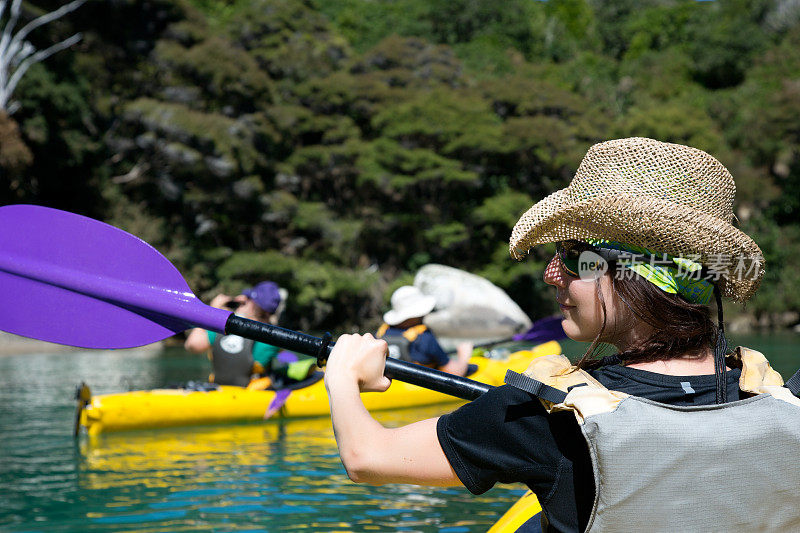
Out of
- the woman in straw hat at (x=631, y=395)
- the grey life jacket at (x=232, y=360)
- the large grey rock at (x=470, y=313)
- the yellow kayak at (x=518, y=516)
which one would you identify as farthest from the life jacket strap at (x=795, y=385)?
the large grey rock at (x=470, y=313)

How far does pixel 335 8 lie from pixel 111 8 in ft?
57.9

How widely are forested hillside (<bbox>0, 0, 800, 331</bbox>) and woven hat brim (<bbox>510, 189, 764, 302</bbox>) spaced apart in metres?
14.9

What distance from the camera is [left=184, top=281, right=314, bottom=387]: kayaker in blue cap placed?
233 inches

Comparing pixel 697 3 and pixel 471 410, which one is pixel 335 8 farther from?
pixel 471 410

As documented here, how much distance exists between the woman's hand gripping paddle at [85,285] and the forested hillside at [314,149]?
1366 cm

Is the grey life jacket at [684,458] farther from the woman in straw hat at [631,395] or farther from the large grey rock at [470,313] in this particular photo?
the large grey rock at [470,313]

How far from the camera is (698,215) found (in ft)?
3.87

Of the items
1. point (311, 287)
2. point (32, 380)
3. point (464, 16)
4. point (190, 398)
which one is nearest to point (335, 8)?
point (464, 16)

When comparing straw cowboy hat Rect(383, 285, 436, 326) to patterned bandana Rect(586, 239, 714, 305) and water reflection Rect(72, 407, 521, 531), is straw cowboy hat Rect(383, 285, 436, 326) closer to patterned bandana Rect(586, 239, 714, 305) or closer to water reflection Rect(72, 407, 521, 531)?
water reflection Rect(72, 407, 521, 531)

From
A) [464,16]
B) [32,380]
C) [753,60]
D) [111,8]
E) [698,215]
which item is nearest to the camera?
[698,215]

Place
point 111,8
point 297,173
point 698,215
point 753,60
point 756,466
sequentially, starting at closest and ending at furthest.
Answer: point 756,466 → point 698,215 → point 111,8 → point 297,173 → point 753,60

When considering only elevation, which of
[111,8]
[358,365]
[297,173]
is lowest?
[358,365]

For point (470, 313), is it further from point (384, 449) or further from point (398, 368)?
point (384, 449)

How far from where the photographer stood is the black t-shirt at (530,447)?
1078 mm
